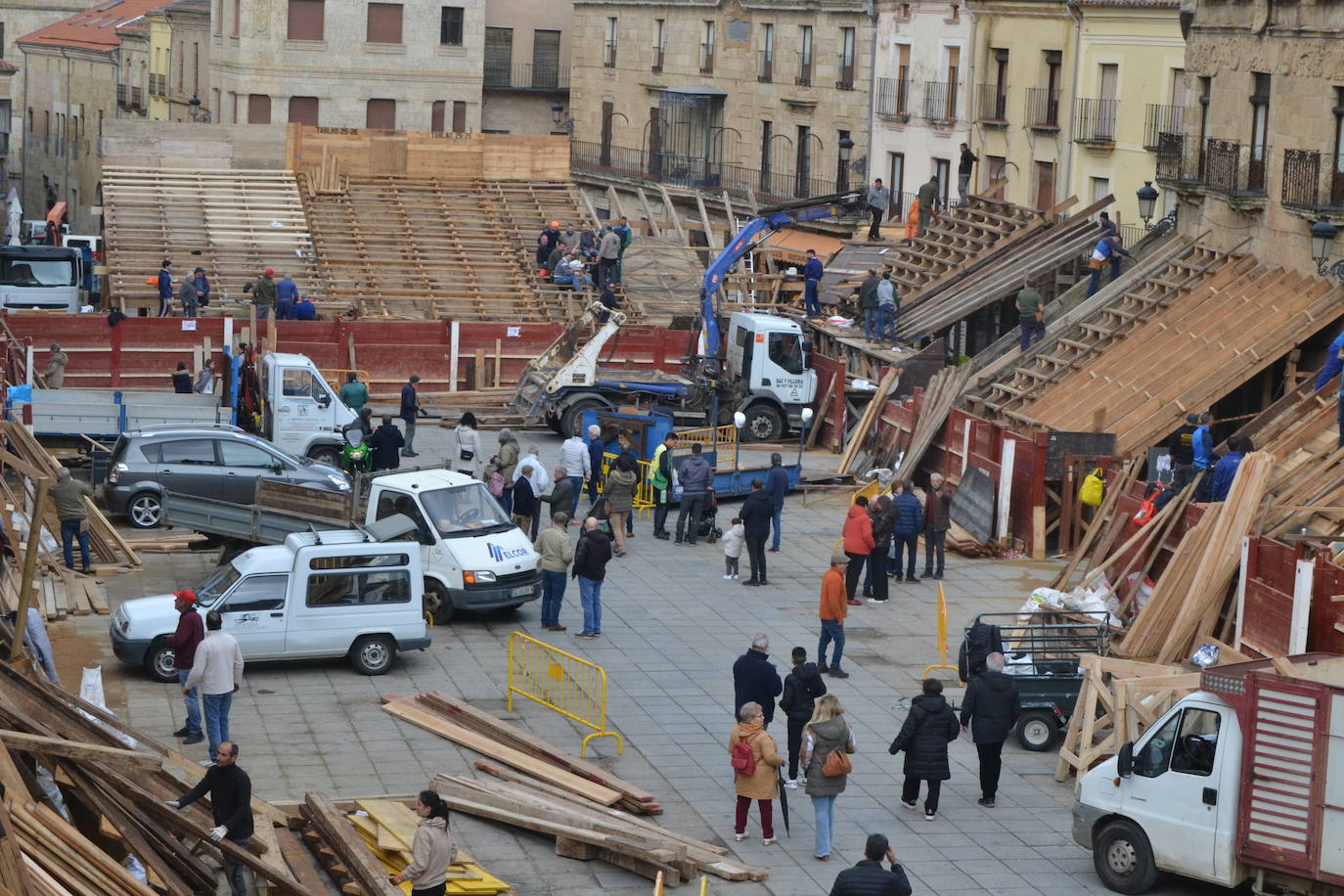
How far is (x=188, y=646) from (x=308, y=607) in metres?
2.33

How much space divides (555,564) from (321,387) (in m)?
10.4

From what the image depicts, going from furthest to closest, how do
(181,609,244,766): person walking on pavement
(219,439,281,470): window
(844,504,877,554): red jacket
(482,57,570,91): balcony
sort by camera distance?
(482,57,570,91): balcony → (219,439,281,470): window → (844,504,877,554): red jacket → (181,609,244,766): person walking on pavement

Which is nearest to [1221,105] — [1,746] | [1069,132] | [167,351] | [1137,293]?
[1137,293]

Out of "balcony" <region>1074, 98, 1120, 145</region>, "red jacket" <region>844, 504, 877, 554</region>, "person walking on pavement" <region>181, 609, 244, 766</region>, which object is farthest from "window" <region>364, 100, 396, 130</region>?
"person walking on pavement" <region>181, 609, 244, 766</region>

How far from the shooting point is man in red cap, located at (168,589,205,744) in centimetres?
1895

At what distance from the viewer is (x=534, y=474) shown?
91.0 ft

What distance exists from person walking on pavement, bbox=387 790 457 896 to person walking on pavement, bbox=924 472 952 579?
47.8 ft

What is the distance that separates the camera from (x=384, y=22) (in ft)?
208

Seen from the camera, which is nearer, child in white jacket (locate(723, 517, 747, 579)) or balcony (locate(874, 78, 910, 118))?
child in white jacket (locate(723, 517, 747, 579))

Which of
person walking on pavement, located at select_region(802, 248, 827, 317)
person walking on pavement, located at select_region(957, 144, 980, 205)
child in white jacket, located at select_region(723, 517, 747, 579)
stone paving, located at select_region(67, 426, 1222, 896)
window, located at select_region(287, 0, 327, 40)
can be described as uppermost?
window, located at select_region(287, 0, 327, 40)

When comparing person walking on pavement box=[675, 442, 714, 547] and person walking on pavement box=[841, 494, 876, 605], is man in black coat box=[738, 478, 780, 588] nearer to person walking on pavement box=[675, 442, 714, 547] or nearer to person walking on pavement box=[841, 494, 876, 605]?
person walking on pavement box=[841, 494, 876, 605]

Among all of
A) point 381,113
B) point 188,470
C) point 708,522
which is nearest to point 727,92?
point 381,113

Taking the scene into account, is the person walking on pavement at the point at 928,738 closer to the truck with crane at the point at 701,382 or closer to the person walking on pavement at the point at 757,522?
the person walking on pavement at the point at 757,522

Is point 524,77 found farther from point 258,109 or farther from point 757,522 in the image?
point 757,522
